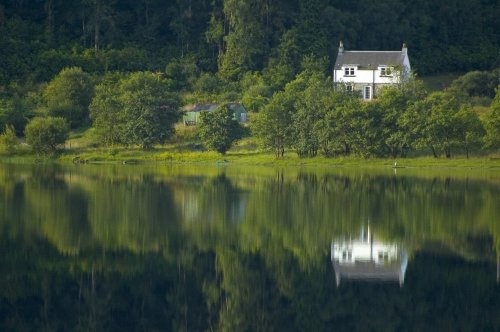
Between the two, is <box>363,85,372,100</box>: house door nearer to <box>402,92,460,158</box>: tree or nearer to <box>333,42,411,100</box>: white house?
<box>333,42,411,100</box>: white house

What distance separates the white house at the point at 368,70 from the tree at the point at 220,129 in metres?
13.9

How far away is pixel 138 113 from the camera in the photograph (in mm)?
75062

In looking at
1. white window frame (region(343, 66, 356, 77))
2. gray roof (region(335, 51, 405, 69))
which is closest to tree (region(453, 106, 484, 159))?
gray roof (region(335, 51, 405, 69))

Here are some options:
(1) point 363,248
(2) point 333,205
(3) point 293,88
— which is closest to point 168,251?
(1) point 363,248

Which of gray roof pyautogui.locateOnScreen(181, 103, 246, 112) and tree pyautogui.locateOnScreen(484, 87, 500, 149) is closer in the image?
tree pyautogui.locateOnScreen(484, 87, 500, 149)

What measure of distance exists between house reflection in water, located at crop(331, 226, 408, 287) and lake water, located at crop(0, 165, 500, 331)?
6 cm

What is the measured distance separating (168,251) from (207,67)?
66.9 meters

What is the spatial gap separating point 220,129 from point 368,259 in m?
43.7

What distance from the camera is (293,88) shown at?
248 ft

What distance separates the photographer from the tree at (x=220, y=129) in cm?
7181

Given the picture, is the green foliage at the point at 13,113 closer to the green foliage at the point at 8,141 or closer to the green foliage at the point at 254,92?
the green foliage at the point at 8,141

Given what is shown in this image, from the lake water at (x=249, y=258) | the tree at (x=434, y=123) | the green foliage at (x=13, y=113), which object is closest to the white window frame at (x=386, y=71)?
the tree at (x=434, y=123)

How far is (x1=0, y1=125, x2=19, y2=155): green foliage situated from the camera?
74688 mm

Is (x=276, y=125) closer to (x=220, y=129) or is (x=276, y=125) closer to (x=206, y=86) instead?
(x=220, y=129)
